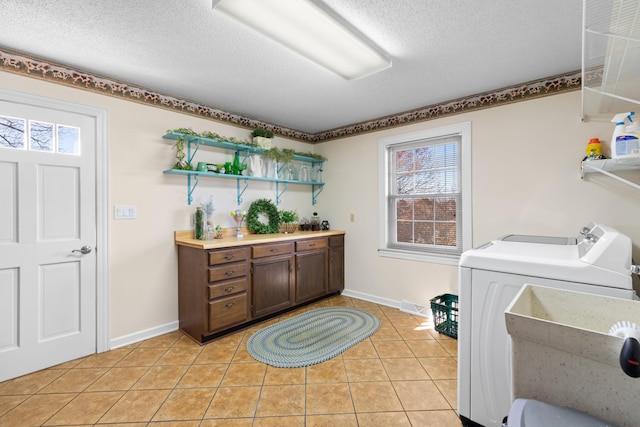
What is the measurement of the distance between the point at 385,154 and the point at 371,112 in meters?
0.55

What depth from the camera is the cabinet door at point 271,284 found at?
2.96 meters

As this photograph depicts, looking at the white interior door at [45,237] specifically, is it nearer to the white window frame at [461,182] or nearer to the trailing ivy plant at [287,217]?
the trailing ivy plant at [287,217]

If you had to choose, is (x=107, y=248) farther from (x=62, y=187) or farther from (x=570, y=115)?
(x=570, y=115)

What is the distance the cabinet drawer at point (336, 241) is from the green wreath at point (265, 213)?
720 mm

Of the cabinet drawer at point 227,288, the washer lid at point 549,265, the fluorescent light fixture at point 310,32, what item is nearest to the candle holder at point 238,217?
the cabinet drawer at point 227,288

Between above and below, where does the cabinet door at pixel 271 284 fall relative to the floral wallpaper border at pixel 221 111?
below

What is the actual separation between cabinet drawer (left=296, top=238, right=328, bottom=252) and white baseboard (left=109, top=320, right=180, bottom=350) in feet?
4.94

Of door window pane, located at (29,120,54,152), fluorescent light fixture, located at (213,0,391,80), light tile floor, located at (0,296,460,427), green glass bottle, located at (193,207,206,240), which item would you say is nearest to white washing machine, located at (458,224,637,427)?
light tile floor, located at (0,296,460,427)

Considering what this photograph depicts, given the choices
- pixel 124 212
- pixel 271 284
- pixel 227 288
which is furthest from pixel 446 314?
pixel 124 212

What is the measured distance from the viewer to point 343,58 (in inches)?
80.9

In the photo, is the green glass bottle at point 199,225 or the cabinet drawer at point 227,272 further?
the green glass bottle at point 199,225

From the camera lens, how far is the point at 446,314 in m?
2.85

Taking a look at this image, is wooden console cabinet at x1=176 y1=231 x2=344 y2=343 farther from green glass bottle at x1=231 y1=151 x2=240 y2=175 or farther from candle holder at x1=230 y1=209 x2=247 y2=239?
green glass bottle at x1=231 y1=151 x2=240 y2=175

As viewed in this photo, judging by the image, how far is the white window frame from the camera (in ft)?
9.78
